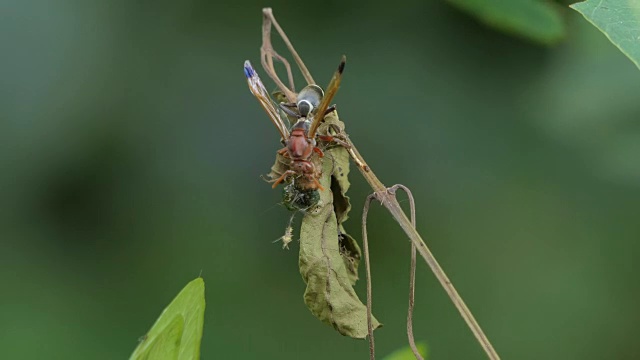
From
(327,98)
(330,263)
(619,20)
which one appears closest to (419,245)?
(330,263)

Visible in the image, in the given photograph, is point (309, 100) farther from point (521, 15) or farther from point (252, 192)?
point (252, 192)

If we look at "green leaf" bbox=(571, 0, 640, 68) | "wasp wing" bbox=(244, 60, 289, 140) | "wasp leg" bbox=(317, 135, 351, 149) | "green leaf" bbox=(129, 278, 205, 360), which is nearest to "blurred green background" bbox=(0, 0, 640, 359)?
"wasp wing" bbox=(244, 60, 289, 140)

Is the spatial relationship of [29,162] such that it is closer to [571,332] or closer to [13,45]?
[13,45]

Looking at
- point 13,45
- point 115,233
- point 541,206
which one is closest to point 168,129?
point 115,233

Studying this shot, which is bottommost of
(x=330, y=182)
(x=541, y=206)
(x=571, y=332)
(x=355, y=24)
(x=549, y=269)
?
(x=571, y=332)

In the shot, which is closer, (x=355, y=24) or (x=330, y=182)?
(x=330, y=182)

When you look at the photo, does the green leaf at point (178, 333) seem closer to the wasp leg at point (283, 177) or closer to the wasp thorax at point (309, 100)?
the wasp leg at point (283, 177)

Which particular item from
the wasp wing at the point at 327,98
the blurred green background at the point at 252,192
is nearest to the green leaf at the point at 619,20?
the wasp wing at the point at 327,98
